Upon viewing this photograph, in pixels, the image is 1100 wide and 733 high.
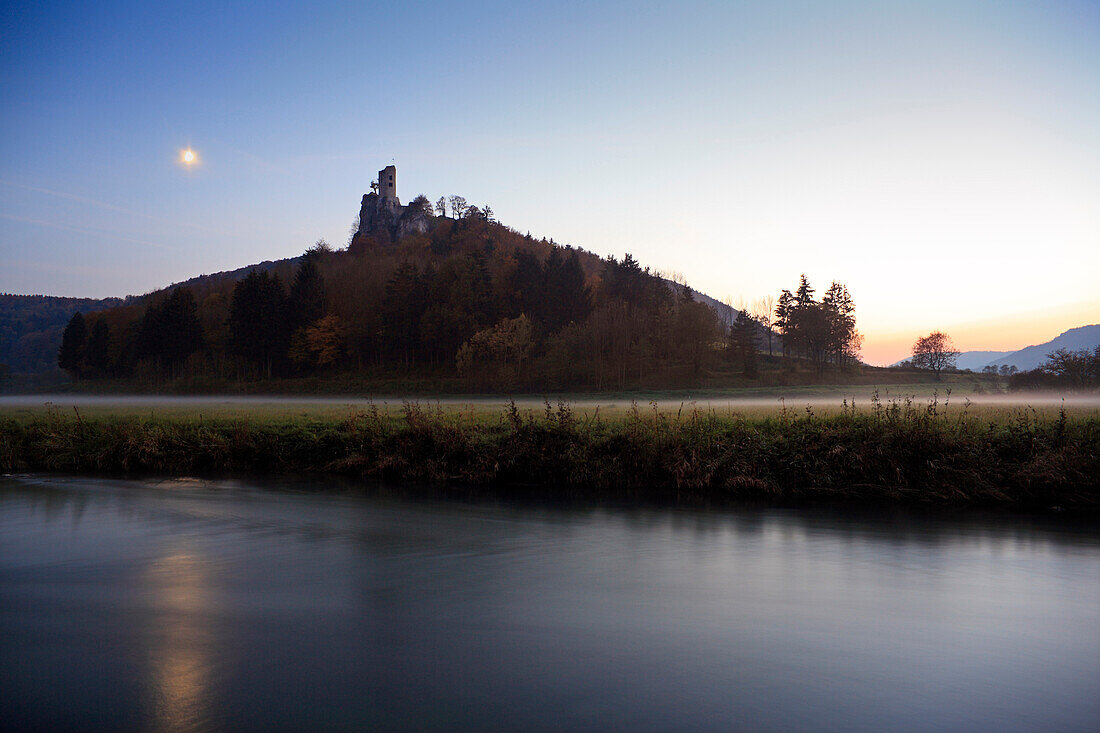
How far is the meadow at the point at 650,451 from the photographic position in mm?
17391

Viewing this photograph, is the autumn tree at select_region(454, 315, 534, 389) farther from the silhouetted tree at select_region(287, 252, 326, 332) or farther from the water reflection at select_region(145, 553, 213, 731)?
the water reflection at select_region(145, 553, 213, 731)

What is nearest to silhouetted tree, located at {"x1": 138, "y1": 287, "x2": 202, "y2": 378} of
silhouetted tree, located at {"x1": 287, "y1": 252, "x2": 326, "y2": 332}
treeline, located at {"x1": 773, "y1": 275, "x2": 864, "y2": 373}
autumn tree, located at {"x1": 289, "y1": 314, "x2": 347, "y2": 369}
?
silhouetted tree, located at {"x1": 287, "y1": 252, "x2": 326, "y2": 332}

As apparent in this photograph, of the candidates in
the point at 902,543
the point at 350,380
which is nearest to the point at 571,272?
the point at 350,380

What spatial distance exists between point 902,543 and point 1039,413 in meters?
10.4

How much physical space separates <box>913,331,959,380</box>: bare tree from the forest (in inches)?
345

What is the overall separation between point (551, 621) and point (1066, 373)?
48309 mm

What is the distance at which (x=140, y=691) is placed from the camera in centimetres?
730

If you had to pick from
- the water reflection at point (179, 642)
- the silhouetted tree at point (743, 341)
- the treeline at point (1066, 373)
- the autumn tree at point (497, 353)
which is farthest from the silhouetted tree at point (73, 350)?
the treeline at point (1066, 373)

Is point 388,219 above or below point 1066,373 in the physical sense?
above

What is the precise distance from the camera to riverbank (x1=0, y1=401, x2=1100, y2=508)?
17.4 meters

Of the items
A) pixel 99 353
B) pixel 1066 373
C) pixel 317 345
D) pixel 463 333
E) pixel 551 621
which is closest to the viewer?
pixel 551 621

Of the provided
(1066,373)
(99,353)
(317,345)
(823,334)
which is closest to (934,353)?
(823,334)

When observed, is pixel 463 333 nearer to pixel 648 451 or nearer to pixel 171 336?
pixel 171 336

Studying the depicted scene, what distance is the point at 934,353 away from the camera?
322 ft
